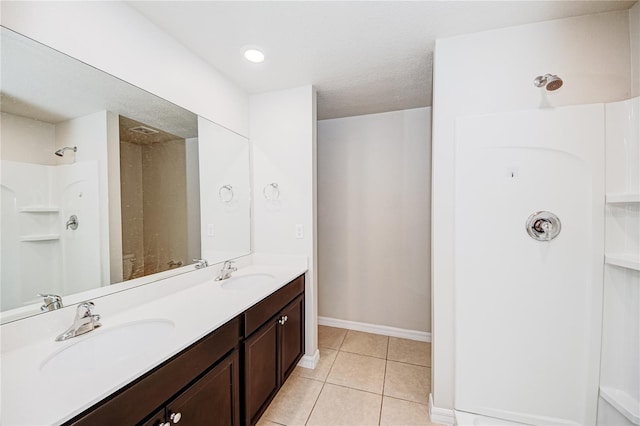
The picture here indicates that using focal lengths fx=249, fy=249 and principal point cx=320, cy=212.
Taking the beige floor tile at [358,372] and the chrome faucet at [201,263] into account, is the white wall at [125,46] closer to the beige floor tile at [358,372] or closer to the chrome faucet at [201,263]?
the chrome faucet at [201,263]

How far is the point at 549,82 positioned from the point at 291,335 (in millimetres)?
2224

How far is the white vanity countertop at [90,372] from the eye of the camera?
67 centimetres

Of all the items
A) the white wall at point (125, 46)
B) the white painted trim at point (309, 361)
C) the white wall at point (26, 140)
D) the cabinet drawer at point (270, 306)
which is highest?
the white wall at point (125, 46)

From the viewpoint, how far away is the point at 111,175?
127 centimetres

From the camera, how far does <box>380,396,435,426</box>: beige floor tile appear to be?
1.60m

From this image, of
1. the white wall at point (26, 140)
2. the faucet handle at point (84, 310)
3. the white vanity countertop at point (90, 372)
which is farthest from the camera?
the faucet handle at point (84, 310)

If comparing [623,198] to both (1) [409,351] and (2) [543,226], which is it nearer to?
(2) [543,226]

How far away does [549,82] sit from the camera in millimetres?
1293

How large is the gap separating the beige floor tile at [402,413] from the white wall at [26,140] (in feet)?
7.47

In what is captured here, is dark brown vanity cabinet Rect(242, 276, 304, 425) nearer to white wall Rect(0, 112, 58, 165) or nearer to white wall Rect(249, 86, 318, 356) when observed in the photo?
white wall Rect(249, 86, 318, 356)

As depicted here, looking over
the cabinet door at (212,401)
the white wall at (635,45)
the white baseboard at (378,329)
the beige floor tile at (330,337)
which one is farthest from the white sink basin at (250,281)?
the white wall at (635,45)

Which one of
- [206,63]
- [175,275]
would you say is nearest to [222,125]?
[206,63]

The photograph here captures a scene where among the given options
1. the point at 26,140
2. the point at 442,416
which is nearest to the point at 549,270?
the point at 442,416

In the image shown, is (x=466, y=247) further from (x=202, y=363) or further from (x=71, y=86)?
(x=71, y=86)
